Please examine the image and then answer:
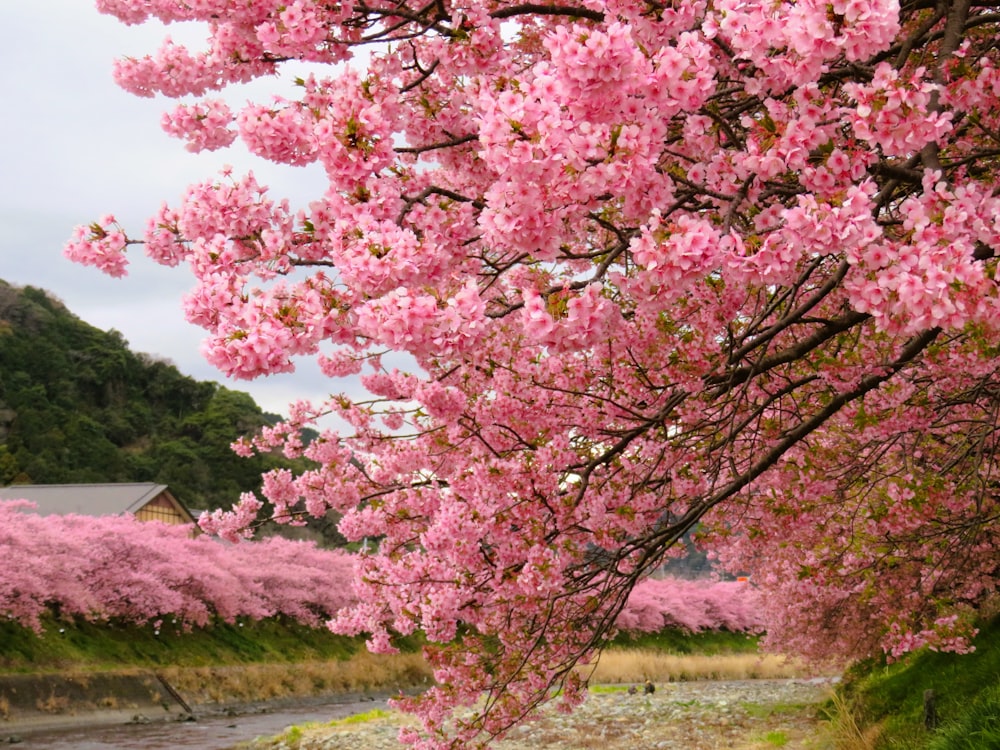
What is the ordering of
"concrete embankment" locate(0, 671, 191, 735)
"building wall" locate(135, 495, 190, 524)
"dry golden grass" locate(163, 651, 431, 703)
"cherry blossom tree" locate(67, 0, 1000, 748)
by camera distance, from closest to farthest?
"cherry blossom tree" locate(67, 0, 1000, 748), "concrete embankment" locate(0, 671, 191, 735), "dry golden grass" locate(163, 651, 431, 703), "building wall" locate(135, 495, 190, 524)

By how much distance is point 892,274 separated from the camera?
2.83 meters

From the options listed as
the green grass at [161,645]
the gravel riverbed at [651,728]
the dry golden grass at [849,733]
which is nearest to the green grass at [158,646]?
the green grass at [161,645]

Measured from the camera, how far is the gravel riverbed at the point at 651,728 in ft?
48.3

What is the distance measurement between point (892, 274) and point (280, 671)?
85.0 feet

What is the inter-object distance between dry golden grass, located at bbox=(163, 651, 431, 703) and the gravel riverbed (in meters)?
5.94

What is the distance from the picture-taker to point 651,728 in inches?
662

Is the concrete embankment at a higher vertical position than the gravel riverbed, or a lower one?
higher

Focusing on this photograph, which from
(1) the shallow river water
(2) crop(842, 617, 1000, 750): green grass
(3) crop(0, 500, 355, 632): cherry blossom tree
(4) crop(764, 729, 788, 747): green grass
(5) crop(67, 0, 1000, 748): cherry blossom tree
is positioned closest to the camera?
(5) crop(67, 0, 1000, 748): cherry blossom tree

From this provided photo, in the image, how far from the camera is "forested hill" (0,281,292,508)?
151ft

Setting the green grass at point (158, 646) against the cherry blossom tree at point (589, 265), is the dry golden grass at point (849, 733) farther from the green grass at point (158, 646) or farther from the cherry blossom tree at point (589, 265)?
the green grass at point (158, 646)

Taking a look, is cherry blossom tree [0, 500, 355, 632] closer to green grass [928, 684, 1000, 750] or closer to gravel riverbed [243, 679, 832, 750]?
gravel riverbed [243, 679, 832, 750]

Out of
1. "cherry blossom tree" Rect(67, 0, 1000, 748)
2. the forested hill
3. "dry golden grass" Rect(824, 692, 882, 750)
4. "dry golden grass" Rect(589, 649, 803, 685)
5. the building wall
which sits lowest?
"dry golden grass" Rect(589, 649, 803, 685)

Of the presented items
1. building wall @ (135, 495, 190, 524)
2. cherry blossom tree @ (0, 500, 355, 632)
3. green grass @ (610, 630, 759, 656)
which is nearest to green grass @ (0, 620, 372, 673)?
cherry blossom tree @ (0, 500, 355, 632)

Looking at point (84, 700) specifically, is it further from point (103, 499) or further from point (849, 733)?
point (103, 499)
